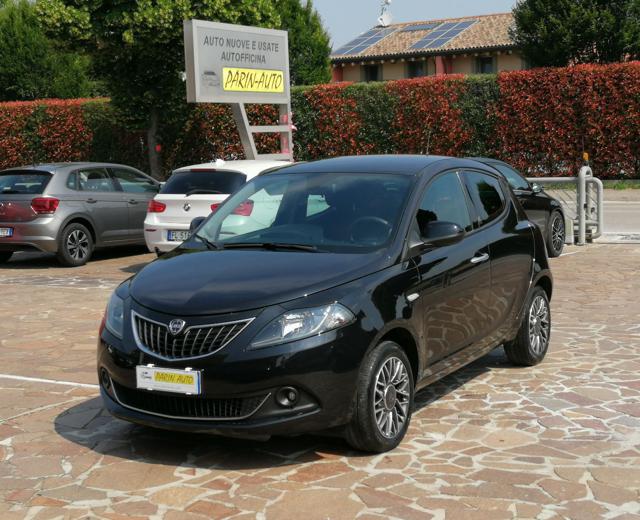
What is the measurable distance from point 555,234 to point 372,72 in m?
44.4

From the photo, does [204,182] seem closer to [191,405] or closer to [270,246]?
[270,246]

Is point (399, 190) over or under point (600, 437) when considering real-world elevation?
over

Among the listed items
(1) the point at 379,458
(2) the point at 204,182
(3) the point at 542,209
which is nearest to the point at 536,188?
(3) the point at 542,209

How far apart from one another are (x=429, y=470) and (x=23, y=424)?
269cm

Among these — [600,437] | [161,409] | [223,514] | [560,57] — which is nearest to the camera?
[223,514]

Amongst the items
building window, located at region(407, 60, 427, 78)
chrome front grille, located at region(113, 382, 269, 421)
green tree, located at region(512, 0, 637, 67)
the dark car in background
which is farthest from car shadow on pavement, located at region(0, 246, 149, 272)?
building window, located at region(407, 60, 427, 78)

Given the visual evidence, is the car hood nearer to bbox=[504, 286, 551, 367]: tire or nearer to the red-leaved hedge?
bbox=[504, 286, 551, 367]: tire

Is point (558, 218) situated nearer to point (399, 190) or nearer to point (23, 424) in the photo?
point (399, 190)

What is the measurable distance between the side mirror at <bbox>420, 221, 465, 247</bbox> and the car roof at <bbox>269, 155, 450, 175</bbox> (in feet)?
1.67

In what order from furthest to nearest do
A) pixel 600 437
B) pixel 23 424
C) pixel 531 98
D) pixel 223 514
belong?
pixel 531 98
pixel 23 424
pixel 600 437
pixel 223 514

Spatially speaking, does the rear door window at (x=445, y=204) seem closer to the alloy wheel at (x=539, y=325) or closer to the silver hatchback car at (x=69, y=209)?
the alloy wheel at (x=539, y=325)

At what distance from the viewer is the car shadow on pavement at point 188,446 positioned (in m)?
5.53

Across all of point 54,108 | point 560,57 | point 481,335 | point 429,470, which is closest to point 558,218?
point 481,335

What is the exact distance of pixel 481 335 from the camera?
6.76m
